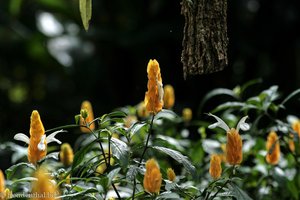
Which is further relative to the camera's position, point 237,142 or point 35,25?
point 35,25

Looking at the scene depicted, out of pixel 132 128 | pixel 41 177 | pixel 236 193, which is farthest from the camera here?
pixel 132 128

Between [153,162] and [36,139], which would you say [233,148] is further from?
[36,139]

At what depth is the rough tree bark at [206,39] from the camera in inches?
57.2

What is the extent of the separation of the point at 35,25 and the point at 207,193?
4.71 m

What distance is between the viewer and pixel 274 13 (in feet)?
15.9

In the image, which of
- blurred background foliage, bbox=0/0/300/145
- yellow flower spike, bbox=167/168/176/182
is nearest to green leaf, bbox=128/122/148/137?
yellow flower spike, bbox=167/168/176/182

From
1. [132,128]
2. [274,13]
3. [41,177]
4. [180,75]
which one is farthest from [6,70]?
[41,177]

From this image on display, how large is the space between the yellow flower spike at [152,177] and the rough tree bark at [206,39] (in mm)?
315

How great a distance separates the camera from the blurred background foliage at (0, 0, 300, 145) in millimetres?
4730

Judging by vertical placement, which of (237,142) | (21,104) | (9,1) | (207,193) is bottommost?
(21,104)

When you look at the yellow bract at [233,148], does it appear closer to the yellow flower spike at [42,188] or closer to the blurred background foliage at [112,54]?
→ the yellow flower spike at [42,188]

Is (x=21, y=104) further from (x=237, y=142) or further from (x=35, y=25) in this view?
(x=237, y=142)

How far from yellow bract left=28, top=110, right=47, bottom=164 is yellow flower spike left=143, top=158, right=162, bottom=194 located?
0.30 m

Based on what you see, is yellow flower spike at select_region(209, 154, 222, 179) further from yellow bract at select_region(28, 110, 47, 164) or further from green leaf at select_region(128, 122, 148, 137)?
yellow bract at select_region(28, 110, 47, 164)
